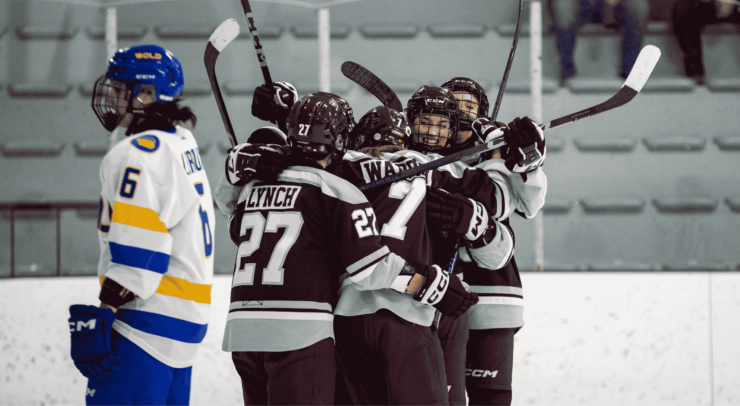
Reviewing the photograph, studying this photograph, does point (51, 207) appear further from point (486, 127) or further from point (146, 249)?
point (486, 127)

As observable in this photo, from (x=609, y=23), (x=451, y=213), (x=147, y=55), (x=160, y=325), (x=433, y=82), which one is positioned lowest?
(x=160, y=325)

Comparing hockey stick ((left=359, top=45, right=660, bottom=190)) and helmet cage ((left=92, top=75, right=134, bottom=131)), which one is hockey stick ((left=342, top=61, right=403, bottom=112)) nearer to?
hockey stick ((left=359, top=45, right=660, bottom=190))

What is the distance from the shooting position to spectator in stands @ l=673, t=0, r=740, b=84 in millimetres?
3730

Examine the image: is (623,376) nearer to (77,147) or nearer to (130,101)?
(130,101)

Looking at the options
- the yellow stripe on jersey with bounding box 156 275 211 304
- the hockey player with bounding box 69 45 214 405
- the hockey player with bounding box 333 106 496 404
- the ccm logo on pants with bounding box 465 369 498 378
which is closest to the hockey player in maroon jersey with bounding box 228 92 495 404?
the hockey player with bounding box 333 106 496 404

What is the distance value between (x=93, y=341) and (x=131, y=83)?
1.93 ft

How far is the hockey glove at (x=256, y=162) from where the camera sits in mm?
1461

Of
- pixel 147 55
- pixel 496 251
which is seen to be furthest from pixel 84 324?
pixel 496 251

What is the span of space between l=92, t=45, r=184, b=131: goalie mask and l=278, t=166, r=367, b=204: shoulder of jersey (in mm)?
367

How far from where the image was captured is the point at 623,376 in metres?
2.79

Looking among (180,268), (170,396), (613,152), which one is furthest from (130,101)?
(613,152)

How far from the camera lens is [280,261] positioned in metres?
1.41

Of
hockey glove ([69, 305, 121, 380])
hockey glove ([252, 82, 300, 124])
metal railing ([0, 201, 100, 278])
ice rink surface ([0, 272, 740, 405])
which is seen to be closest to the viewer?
hockey glove ([69, 305, 121, 380])

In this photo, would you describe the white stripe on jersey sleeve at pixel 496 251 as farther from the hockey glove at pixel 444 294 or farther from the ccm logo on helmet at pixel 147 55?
the ccm logo on helmet at pixel 147 55
